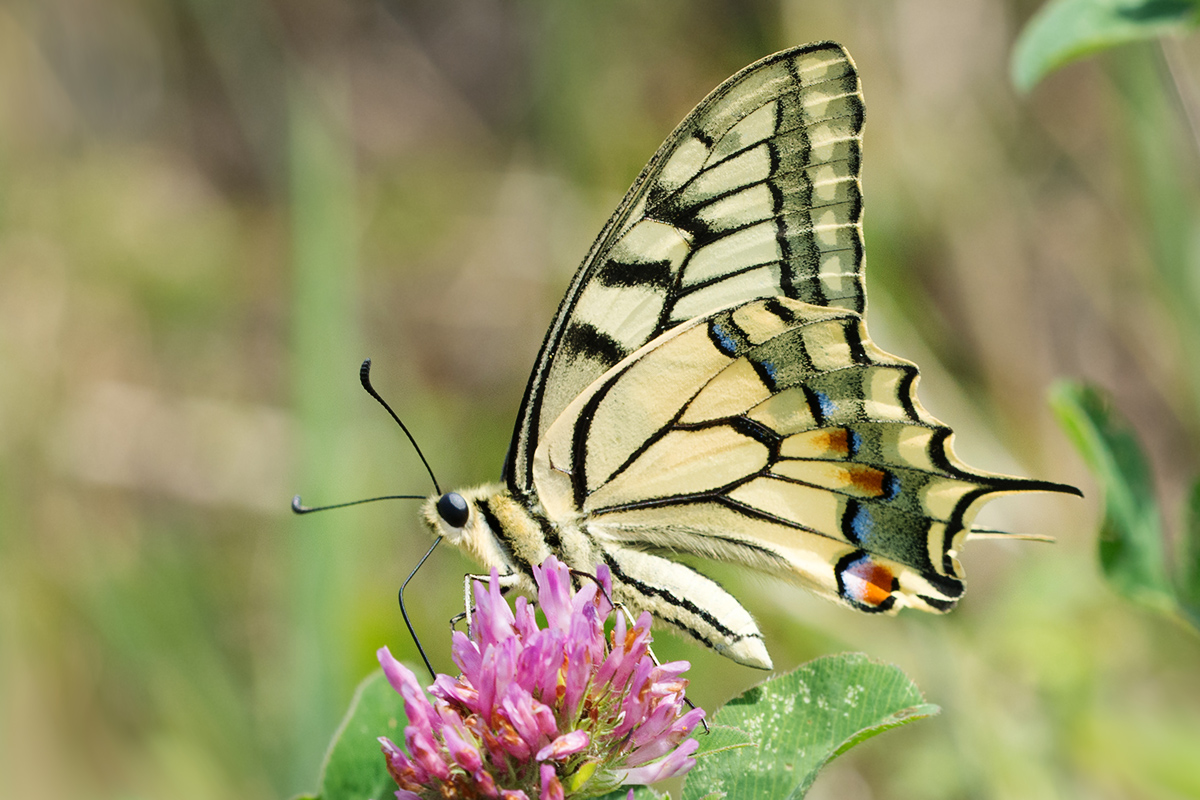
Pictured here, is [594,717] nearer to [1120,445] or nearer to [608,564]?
[608,564]

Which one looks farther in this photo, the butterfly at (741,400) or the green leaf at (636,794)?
the butterfly at (741,400)

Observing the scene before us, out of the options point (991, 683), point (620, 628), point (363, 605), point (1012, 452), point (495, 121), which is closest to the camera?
point (620, 628)

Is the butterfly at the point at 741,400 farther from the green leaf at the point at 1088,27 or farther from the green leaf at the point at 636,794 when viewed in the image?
the green leaf at the point at 1088,27

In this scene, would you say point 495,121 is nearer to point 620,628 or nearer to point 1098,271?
point 1098,271

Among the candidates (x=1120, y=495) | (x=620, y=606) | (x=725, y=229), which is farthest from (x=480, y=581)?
(x=1120, y=495)

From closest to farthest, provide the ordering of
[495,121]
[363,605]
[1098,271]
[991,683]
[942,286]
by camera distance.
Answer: [363,605], [991,683], [942,286], [1098,271], [495,121]

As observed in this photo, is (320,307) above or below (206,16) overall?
below

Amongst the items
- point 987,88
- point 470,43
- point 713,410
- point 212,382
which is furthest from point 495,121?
point 713,410

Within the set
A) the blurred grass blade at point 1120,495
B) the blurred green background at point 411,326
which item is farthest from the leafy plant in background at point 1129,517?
the blurred green background at point 411,326
